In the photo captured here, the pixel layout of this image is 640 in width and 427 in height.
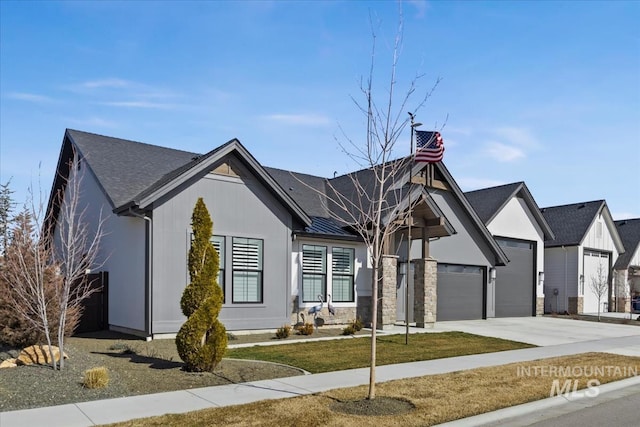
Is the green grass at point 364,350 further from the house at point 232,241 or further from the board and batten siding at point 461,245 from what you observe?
the board and batten siding at point 461,245

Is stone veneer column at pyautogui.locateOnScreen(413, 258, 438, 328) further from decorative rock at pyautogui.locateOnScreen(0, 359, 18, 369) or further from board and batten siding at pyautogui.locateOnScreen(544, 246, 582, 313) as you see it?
board and batten siding at pyautogui.locateOnScreen(544, 246, 582, 313)

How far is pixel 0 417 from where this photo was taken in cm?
790

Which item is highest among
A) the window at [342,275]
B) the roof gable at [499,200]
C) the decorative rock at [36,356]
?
the roof gable at [499,200]

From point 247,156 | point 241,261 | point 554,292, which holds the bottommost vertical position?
point 554,292

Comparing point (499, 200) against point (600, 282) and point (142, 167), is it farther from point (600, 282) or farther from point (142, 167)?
point (142, 167)

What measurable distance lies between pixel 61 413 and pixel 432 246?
1854 cm

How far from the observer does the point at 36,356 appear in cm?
1125

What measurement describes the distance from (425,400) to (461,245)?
57.6 feet

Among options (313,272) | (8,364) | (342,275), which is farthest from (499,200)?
(8,364)

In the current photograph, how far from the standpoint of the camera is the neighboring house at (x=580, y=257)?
34219 millimetres

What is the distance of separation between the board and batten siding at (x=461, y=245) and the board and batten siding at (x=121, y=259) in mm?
11871

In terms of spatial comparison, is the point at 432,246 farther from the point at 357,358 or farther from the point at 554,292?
the point at 554,292

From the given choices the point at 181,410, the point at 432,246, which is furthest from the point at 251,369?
the point at 432,246

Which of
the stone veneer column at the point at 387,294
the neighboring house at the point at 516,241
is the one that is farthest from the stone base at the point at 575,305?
the stone veneer column at the point at 387,294
